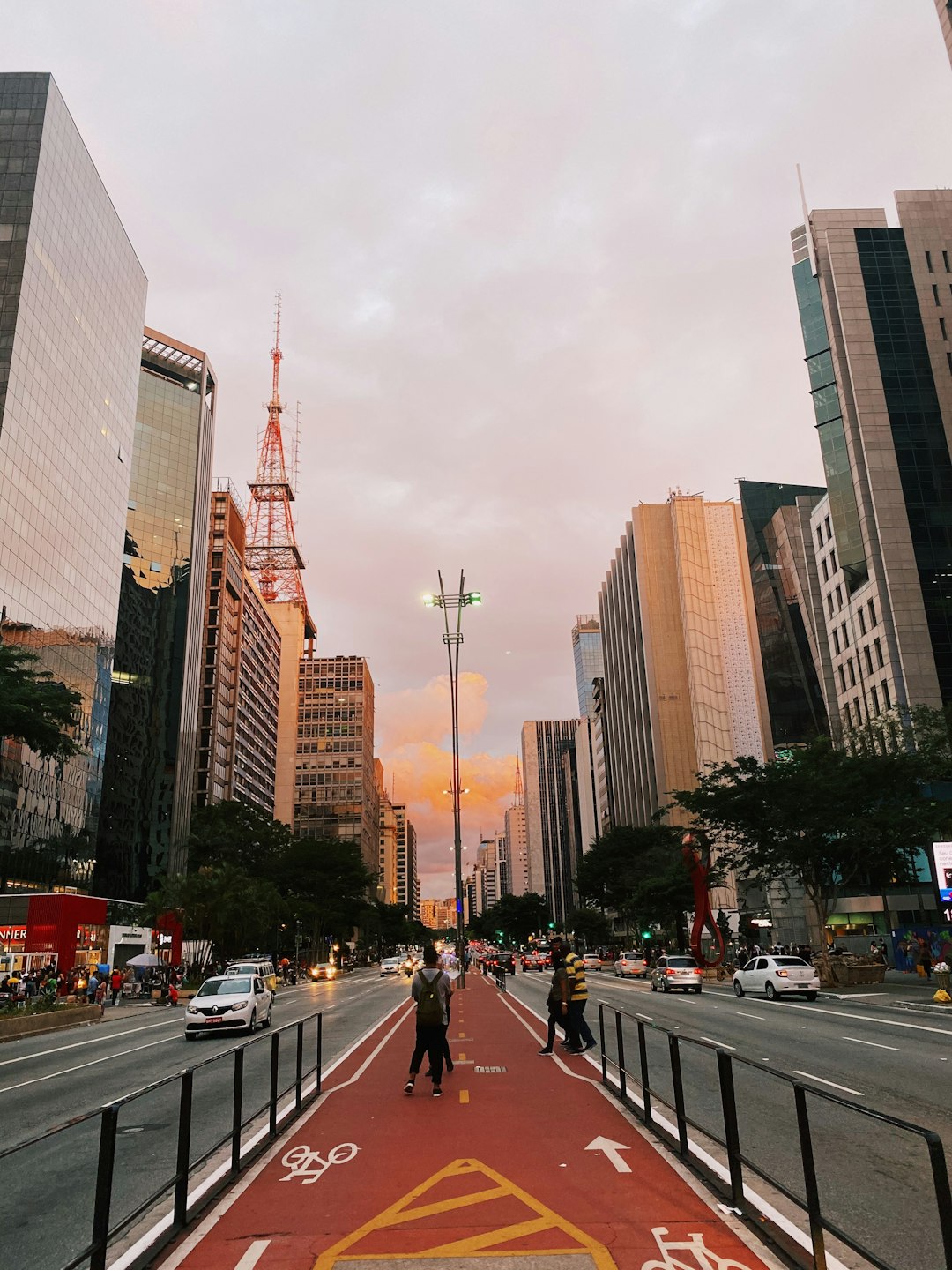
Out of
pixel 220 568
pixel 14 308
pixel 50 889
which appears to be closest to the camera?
pixel 14 308

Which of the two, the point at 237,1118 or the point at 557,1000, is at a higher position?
the point at 557,1000

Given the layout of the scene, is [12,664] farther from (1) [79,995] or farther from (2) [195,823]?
(2) [195,823]

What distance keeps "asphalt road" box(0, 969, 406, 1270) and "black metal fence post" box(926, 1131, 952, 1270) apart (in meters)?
4.39

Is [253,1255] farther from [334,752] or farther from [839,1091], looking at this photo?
[334,752]

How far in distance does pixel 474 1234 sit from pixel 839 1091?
7.64m

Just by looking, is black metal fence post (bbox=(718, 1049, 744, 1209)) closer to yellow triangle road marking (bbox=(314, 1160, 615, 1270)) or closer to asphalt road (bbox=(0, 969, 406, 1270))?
yellow triangle road marking (bbox=(314, 1160, 615, 1270))

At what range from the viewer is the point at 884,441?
259 ft

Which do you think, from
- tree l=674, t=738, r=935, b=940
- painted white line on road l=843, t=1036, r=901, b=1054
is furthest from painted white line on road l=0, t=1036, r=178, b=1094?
tree l=674, t=738, r=935, b=940

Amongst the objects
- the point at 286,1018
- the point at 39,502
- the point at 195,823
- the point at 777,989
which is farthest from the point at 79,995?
the point at 195,823

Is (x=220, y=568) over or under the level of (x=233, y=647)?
over

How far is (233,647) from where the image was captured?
128125 millimetres

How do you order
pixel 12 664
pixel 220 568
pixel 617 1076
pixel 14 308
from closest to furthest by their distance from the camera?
1. pixel 617 1076
2. pixel 12 664
3. pixel 14 308
4. pixel 220 568

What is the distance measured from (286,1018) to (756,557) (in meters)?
94.8

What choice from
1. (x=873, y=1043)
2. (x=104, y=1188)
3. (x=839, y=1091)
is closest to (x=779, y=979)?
(x=873, y=1043)
